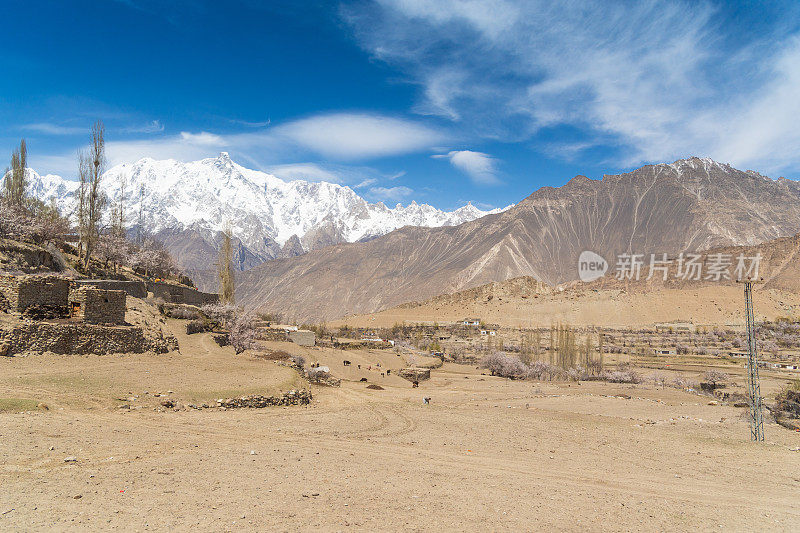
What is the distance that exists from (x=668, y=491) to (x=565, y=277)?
406 ft

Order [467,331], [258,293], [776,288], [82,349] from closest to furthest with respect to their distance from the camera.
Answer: [82,349] < [467,331] < [776,288] < [258,293]

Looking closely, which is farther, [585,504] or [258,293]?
[258,293]

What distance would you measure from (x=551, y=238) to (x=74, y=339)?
5505 inches

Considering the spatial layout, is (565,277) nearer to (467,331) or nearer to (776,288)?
(776,288)

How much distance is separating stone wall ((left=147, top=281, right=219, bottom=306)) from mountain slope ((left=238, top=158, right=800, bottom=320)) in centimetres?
8613

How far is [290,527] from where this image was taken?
5.52 m

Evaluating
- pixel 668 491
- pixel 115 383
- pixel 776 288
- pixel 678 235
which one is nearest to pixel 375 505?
pixel 668 491

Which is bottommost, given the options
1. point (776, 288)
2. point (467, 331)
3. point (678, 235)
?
point (467, 331)

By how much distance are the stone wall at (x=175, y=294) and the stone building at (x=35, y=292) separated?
39.6 feet

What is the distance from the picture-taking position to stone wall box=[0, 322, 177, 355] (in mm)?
11852

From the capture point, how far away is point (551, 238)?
465 ft

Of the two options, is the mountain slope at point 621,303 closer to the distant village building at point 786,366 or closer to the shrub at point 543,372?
the distant village building at point 786,366

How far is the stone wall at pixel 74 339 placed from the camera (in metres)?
11.9

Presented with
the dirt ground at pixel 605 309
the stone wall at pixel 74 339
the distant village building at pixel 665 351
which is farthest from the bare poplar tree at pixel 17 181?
the distant village building at pixel 665 351
